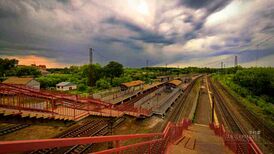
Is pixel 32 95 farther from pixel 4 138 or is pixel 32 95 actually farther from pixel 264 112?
pixel 264 112

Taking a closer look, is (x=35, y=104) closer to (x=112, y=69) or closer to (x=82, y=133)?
(x=82, y=133)

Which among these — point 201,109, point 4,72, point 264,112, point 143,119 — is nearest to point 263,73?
point 264,112

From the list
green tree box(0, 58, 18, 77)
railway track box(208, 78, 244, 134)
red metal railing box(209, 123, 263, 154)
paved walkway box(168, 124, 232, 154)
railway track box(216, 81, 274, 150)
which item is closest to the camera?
red metal railing box(209, 123, 263, 154)

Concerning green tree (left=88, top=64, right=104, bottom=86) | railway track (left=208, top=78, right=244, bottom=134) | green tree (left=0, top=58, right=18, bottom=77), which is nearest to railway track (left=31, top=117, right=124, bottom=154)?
railway track (left=208, top=78, right=244, bottom=134)

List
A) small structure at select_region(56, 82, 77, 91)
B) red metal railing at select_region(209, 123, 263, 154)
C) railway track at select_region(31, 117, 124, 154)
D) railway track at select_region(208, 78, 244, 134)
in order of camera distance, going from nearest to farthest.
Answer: red metal railing at select_region(209, 123, 263, 154) < railway track at select_region(31, 117, 124, 154) < railway track at select_region(208, 78, 244, 134) < small structure at select_region(56, 82, 77, 91)

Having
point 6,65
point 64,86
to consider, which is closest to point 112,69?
point 64,86

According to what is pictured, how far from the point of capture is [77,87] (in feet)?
145

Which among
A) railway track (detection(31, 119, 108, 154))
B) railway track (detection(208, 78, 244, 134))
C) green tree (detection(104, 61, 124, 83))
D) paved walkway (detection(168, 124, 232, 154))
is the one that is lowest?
railway track (detection(208, 78, 244, 134))

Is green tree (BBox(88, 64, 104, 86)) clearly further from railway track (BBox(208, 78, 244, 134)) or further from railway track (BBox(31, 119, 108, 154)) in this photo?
railway track (BBox(208, 78, 244, 134))

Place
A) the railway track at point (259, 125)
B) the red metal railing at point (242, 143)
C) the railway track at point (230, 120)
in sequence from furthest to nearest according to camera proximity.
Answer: the railway track at point (230, 120) < the railway track at point (259, 125) < the red metal railing at point (242, 143)

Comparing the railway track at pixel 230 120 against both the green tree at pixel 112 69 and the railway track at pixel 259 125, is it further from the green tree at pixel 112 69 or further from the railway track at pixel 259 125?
the green tree at pixel 112 69

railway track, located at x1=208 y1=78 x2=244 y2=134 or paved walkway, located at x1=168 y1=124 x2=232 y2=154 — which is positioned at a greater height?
paved walkway, located at x1=168 y1=124 x2=232 y2=154

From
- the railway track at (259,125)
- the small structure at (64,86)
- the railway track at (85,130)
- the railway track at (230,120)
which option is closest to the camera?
the railway track at (85,130)

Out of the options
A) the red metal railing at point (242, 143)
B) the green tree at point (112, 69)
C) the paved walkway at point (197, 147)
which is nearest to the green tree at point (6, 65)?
the green tree at point (112, 69)
